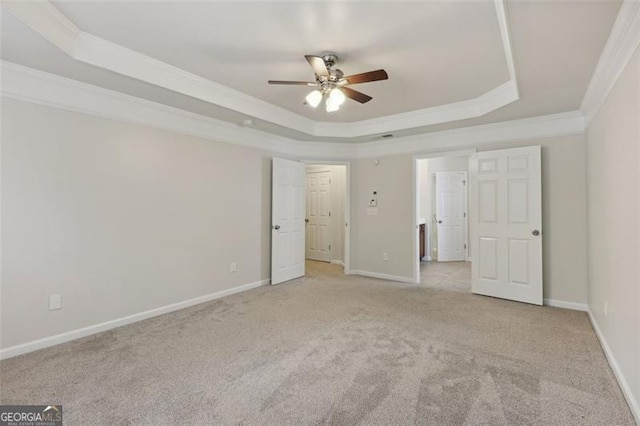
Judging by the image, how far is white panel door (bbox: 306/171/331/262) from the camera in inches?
269

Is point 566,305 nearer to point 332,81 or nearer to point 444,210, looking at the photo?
point 444,210

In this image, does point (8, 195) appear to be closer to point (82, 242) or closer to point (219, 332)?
point (82, 242)

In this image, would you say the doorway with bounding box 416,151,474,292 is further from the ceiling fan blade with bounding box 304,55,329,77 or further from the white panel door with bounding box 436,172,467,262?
the ceiling fan blade with bounding box 304,55,329,77

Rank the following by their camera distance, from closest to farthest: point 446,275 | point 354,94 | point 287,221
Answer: point 354,94, point 287,221, point 446,275

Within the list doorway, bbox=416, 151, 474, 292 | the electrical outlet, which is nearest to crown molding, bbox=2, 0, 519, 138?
the electrical outlet

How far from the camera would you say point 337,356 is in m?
2.47

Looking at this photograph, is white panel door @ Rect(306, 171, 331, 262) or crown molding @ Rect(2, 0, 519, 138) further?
white panel door @ Rect(306, 171, 331, 262)

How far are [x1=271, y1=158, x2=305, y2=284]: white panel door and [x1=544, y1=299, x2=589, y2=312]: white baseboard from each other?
3.50 m

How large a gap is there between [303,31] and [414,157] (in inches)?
122

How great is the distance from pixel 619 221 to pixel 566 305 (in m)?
2.03

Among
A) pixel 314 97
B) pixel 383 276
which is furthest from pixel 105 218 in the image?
pixel 383 276

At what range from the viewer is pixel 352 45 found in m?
2.45

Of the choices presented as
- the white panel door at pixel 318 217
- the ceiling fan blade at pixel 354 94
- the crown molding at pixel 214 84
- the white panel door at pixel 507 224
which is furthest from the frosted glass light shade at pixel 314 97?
the white panel door at pixel 318 217

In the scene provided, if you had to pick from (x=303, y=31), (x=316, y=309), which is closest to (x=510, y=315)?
(x=316, y=309)
